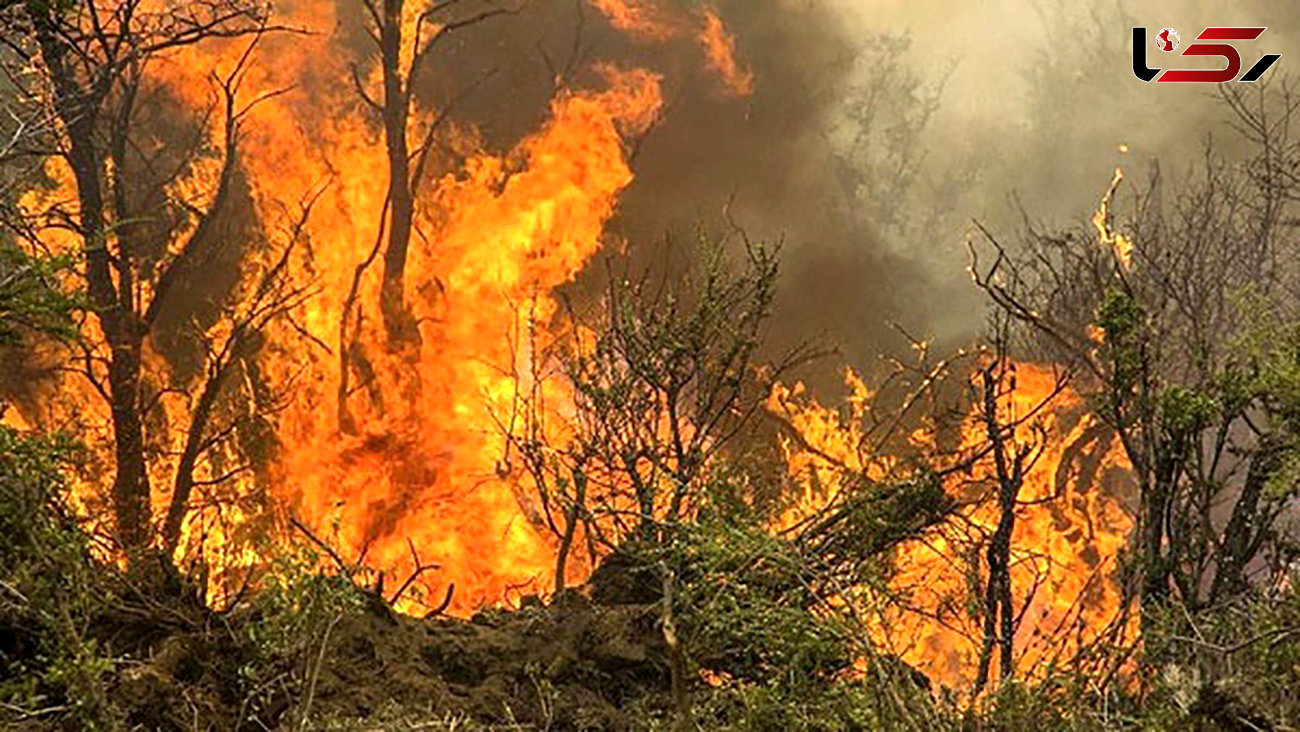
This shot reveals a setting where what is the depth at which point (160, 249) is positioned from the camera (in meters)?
14.5

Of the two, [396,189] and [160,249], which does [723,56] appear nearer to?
[396,189]

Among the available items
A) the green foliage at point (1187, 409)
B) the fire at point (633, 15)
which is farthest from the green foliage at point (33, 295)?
the fire at point (633, 15)

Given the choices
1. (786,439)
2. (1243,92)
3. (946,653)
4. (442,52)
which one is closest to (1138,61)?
(1243,92)

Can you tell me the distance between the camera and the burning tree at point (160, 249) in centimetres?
1124

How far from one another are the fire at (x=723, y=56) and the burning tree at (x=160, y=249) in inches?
316

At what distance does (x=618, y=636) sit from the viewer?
6.03 meters

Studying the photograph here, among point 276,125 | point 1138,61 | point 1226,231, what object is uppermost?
point 1138,61

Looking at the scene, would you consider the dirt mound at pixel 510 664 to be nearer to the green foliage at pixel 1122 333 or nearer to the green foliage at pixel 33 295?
the green foliage at pixel 33 295

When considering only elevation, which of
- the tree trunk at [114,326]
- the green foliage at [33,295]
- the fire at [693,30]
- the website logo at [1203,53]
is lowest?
the green foliage at [33,295]

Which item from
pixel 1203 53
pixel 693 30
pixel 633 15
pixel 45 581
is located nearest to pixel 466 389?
pixel 633 15

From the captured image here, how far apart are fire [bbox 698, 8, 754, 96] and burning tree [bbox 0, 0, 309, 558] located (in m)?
8.03

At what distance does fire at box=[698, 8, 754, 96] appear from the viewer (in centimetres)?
1888

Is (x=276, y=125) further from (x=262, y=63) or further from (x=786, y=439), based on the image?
(x=786, y=439)

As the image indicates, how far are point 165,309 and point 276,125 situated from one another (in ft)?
11.6
